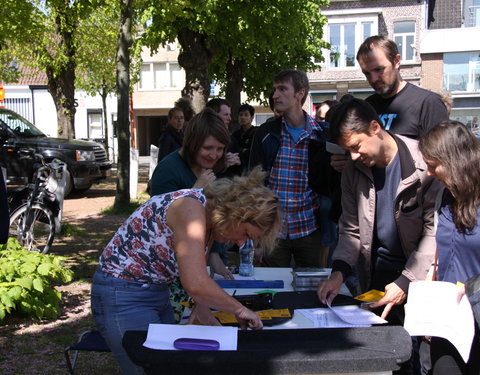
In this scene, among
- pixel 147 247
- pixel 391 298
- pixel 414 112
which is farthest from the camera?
pixel 414 112

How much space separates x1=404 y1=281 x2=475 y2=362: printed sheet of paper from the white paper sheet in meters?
0.77

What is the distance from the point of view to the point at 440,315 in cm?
241

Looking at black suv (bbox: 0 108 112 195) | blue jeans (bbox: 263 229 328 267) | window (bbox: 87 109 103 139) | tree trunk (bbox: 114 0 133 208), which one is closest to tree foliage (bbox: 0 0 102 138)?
black suv (bbox: 0 108 112 195)

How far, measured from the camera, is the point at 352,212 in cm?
311

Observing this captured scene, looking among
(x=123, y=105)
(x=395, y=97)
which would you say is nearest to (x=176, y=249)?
(x=395, y=97)

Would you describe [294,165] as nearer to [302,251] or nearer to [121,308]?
[302,251]

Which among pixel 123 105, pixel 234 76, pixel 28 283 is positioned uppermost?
pixel 234 76

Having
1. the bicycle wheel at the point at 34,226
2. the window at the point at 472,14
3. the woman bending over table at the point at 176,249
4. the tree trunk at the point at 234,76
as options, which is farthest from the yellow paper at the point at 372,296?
the window at the point at 472,14

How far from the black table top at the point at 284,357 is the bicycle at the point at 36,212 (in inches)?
210

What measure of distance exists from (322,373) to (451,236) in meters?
1.04

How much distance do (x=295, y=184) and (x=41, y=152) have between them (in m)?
9.84

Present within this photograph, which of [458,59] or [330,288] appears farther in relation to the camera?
[458,59]

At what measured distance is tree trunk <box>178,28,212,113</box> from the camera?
13008 mm

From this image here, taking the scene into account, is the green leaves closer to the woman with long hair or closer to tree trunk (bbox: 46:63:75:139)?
the woman with long hair
